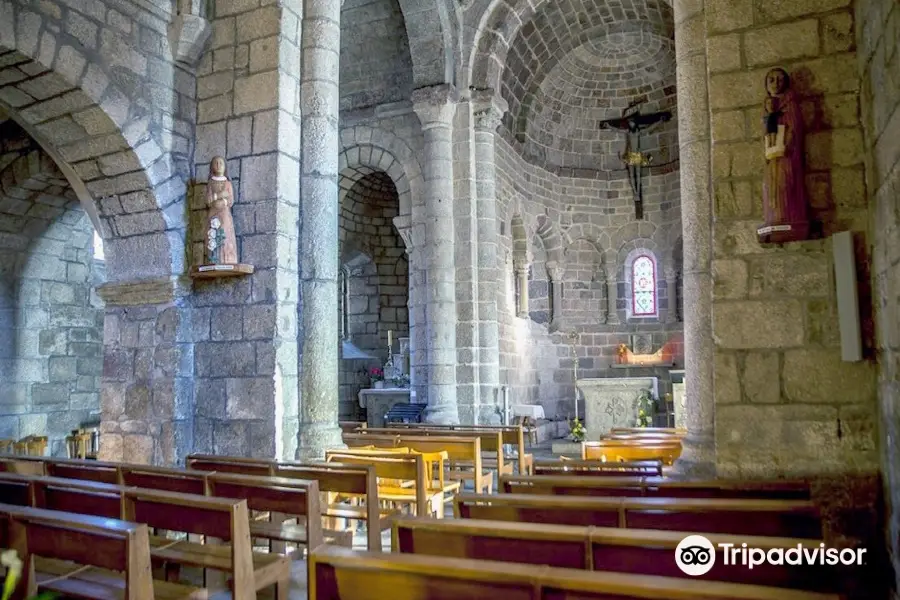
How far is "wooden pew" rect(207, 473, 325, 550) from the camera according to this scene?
3.20 meters

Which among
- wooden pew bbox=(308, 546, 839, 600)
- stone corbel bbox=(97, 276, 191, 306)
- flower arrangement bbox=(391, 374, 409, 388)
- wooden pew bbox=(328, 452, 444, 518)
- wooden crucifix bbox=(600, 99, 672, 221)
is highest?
wooden crucifix bbox=(600, 99, 672, 221)

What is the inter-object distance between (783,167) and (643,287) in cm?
1165

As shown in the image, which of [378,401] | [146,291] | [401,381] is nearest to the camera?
[146,291]

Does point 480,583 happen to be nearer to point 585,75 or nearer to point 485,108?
point 485,108

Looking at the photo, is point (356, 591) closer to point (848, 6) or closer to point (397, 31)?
point (848, 6)

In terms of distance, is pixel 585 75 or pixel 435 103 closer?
pixel 435 103

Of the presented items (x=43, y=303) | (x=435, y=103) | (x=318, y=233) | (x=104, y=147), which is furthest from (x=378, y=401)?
(x=104, y=147)

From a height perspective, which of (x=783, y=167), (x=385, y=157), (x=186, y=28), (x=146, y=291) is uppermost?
(x=385, y=157)

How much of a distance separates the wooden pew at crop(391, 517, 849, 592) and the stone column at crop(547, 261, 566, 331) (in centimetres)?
1233

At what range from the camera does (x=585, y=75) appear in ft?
46.7

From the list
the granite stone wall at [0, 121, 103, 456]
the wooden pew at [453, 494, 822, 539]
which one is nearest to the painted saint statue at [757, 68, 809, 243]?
the wooden pew at [453, 494, 822, 539]

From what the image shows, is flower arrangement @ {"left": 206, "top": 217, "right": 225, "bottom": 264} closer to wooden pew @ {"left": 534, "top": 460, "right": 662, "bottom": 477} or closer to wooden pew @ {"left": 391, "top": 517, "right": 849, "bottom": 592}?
wooden pew @ {"left": 534, "top": 460, "right": 662, "bottom": 477}

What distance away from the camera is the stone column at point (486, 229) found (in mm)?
10453

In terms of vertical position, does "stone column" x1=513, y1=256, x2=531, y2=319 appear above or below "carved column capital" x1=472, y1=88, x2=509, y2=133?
below
